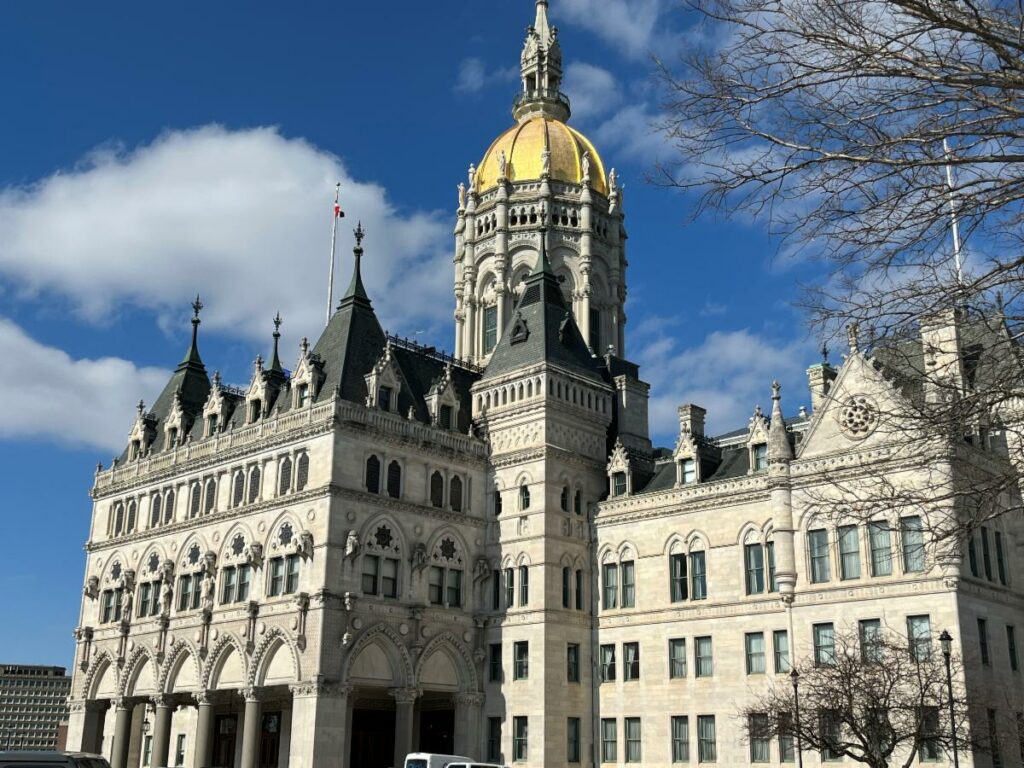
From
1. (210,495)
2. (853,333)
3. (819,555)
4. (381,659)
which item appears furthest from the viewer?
(210,495)

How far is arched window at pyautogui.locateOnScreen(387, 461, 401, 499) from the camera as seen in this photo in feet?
169

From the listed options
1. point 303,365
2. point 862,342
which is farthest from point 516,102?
point 862,342

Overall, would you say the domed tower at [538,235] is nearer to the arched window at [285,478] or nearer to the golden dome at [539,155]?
the golden dome at [539,155]

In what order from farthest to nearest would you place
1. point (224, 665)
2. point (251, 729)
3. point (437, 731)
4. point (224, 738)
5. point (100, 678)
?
point (100, 678), point (224, 738), point (437, 731), point (224, 665), point (251, 729)

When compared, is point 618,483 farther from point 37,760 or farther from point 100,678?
point 37,760

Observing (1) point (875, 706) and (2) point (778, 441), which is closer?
(1) point (875, 706)

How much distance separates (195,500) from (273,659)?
11087 mm

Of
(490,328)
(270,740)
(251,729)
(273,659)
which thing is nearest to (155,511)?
(270,740)

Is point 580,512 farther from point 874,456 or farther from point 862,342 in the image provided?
point 862,342

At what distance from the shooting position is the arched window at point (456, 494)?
2144 inches

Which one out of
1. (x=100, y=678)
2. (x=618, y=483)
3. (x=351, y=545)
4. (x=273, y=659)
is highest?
(x=618, y=483)

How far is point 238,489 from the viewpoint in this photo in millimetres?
54000

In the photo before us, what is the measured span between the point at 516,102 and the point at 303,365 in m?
39.4

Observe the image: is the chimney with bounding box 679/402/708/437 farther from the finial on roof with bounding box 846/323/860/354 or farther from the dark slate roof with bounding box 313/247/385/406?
the finial on roof with bounding box 846/323/860/354
